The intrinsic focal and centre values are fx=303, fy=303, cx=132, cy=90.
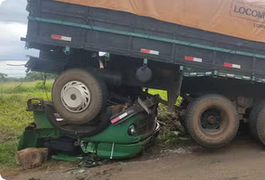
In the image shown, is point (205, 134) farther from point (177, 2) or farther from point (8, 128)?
point (8, 128)

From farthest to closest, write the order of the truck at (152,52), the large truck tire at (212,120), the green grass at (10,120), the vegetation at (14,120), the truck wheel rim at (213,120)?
the vegetation at (14,120), the green grass at (10,120), the truck wheel rim at (213,120), the large truck tire at (212,120), the truck at (152,52)

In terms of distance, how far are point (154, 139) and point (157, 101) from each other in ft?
2.90

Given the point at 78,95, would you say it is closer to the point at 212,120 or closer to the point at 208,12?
the point at 212,120

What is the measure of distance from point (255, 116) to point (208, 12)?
2.24 meters

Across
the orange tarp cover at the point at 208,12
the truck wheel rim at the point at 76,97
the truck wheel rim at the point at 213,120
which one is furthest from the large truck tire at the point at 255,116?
the truck wheel rim at the point at 76,97

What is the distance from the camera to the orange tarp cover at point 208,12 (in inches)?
195

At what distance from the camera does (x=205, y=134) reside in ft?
17.8

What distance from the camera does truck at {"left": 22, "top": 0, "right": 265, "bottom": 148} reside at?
4.91 m

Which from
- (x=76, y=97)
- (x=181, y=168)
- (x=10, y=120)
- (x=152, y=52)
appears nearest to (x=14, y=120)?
(x=10, y=120)

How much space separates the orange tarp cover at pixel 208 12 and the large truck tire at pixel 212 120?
1.25 metres

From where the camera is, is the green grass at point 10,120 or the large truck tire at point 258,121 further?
the green grass at point 10,120

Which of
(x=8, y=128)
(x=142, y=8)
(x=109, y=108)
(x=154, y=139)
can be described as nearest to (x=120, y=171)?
(x=109, y=108)

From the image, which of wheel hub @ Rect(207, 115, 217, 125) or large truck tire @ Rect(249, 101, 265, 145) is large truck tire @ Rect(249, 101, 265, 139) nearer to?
large truck tire @ Rect(249, 101, 265, 145)

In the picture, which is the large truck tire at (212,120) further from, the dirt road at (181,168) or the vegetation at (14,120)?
the vegetation at (14,120)
